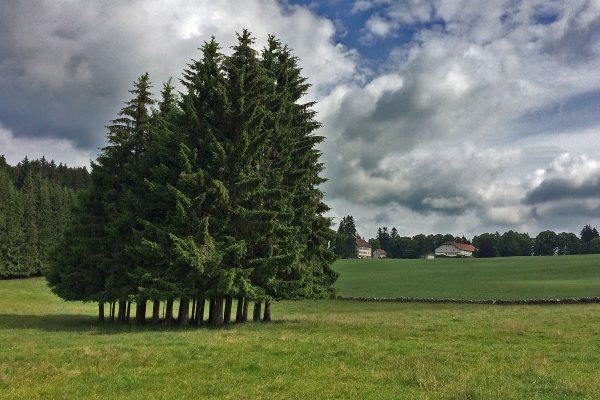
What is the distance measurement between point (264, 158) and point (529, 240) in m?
168

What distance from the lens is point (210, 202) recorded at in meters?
23.0

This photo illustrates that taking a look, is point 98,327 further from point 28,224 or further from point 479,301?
point 28,224

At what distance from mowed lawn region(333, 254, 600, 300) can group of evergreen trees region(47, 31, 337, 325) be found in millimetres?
33872

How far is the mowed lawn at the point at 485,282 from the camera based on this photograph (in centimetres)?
5225

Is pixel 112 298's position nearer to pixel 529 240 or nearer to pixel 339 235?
pixel 339 235

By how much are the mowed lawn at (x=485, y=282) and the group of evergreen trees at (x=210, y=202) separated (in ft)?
111

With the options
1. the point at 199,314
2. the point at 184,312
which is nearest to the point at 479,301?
the point at 199,314

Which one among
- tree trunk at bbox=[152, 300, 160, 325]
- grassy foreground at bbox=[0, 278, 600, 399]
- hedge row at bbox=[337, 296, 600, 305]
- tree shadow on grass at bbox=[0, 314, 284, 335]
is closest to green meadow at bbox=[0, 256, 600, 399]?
grassy foreground at bbox=[0, 278, 600, 399]

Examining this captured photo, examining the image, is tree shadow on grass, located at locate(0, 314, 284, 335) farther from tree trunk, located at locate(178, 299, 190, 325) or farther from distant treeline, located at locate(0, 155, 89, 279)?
distant treeline, located at locate(0, 155, 89, 279)

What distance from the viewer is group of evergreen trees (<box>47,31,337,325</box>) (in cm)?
2177

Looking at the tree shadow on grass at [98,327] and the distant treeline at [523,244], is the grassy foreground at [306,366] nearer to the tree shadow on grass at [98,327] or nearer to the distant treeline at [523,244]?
the tree shadow on grass at [98,327]

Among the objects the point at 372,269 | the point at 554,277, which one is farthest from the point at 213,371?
the point at 372,269

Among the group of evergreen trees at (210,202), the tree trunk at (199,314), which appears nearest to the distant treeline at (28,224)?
the group of evergreen trees at (210,202)

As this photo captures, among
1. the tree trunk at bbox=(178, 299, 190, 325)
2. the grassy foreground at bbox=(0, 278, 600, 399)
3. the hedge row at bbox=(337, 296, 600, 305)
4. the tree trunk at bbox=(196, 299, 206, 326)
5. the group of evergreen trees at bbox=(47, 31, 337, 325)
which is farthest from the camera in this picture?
the hedge row at bbox=(337, 296, 600, 305)
